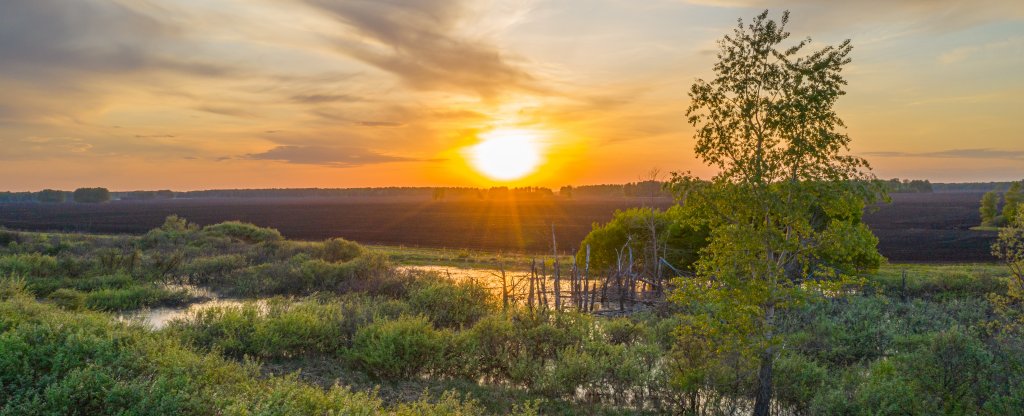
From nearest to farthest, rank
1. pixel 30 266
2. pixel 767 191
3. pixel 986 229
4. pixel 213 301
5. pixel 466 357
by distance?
pixel 767 191 < pixel 466 357 < pixel 213 301 < pixel 30 266 < pixel 986 229

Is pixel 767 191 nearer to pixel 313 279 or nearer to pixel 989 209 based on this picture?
pixel 313 279

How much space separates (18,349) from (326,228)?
67.9m

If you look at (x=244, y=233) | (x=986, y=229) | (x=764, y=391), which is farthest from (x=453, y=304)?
(x=986, y=229)

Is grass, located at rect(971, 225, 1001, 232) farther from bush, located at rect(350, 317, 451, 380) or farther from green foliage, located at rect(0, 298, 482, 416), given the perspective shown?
green foliage, located at rect(0, 298, 482, 416)

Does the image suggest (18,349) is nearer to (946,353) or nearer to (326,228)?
(946,353)

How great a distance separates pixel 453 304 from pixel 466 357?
193 inches

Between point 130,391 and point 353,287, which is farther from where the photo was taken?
point 353,287

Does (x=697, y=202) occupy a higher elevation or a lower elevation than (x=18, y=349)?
higher

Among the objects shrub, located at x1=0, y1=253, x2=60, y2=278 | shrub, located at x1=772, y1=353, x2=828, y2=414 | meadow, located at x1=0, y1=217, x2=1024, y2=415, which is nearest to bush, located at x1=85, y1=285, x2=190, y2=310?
meadow, located at x1=0, y1=217, x2=1024, y2=415

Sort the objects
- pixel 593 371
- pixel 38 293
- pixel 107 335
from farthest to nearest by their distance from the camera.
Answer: pixel 38 293, pixel 593 371, pixel 107 335

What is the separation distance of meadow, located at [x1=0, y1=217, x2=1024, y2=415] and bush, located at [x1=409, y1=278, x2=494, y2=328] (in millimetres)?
66

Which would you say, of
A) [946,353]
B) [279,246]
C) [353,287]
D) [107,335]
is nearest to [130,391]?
[107,335]

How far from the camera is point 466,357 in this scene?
13.3 meters

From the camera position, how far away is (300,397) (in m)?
8.52
